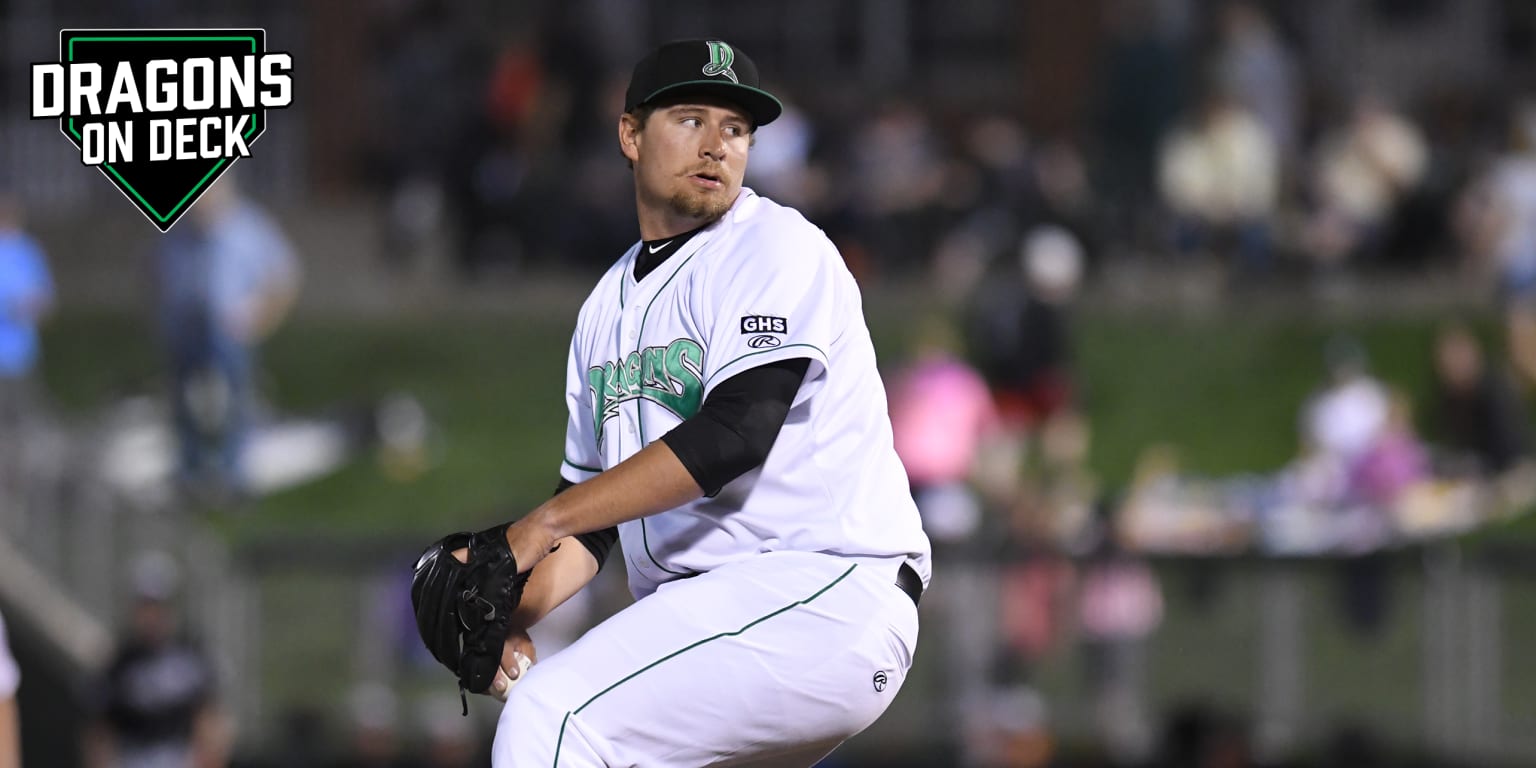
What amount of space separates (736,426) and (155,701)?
7.67 metres

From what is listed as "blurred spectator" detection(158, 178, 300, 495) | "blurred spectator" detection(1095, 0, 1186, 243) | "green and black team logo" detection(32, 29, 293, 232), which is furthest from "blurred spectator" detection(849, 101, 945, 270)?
"green and black team logo" detection(32, 29, 293, 232)

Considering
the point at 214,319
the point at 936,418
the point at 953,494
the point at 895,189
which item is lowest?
the point at 953,494

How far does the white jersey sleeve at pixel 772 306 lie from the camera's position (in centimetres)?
418

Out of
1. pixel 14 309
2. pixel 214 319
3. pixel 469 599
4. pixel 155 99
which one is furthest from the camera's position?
pixel 14 309

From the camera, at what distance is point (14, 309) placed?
41.2 ft

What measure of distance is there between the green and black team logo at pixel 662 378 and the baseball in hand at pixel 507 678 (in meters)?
0.48

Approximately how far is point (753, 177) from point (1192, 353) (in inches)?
160

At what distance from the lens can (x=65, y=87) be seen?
3.75 meters

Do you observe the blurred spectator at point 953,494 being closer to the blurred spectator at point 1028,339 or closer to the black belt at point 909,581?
the blurred spectator at point 1028,339

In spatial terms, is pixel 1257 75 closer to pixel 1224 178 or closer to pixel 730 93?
pixel 1224 178

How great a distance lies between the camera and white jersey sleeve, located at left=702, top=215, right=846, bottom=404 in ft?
13.7

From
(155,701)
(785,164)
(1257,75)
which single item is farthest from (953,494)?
(1257,75)

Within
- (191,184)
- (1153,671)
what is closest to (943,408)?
(1153,671)

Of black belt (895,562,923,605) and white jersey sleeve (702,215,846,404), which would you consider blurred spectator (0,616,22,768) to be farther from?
black belt (895,562,923,605)
